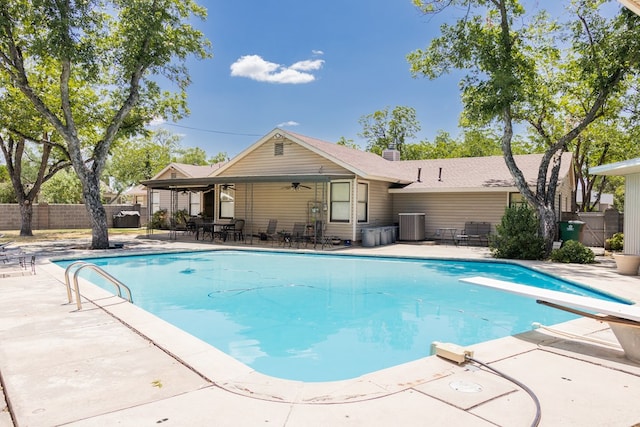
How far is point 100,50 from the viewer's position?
1402 centimetres

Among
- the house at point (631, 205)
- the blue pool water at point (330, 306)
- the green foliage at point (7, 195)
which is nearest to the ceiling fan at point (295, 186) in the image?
the blue pool water at point (330, 306)

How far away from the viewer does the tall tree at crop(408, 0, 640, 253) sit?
37.6ft

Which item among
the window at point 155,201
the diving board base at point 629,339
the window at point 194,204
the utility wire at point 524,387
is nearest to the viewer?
the utility wire at point 524,387

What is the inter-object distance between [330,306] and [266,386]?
15.0 ft

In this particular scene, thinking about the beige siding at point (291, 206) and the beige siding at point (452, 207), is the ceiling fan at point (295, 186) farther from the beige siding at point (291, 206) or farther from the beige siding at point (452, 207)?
the beige siding at point (452, 207)

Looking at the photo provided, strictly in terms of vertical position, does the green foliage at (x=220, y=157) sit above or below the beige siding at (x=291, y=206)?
above

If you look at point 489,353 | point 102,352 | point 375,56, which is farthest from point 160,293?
point 375,56

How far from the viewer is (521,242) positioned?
12.3 meters

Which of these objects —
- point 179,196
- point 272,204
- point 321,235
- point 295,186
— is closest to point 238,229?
point 272,204

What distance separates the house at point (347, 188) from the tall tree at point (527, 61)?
267 centimetres

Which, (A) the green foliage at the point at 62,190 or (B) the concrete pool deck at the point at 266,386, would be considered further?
(A) the green foliage at the point at 62,190

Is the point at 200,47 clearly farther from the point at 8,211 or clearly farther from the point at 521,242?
the point at 8,211

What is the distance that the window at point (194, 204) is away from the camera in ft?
77.8

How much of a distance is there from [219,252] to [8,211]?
51.4 ft
